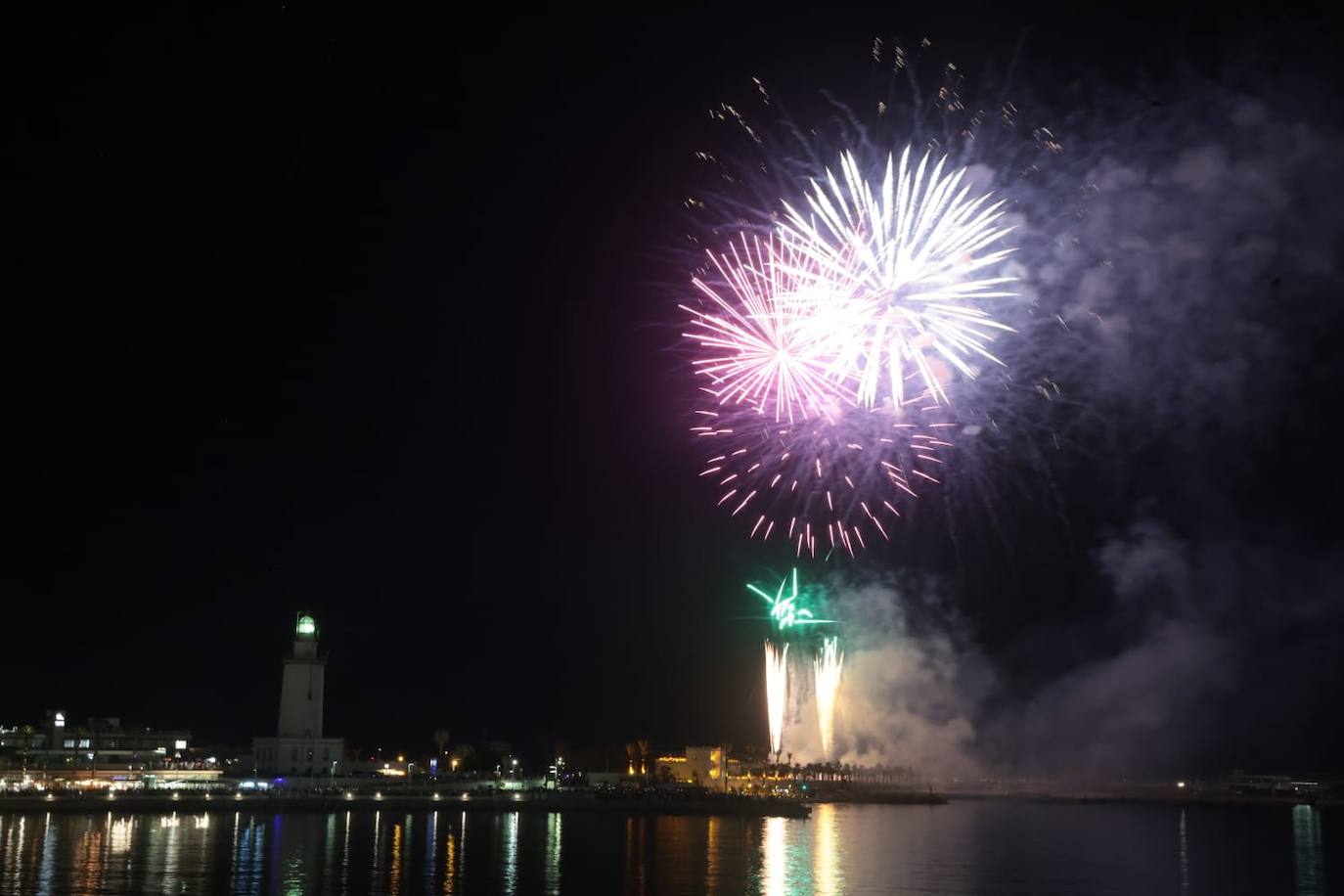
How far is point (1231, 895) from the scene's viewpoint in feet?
129

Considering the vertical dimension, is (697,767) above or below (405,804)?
above

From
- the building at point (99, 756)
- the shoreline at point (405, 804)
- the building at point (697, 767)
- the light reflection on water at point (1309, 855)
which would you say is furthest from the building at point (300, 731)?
the light reflection on water at point (1309, 855)

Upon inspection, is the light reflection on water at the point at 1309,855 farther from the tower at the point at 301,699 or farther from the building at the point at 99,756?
the building at the point at 99,756

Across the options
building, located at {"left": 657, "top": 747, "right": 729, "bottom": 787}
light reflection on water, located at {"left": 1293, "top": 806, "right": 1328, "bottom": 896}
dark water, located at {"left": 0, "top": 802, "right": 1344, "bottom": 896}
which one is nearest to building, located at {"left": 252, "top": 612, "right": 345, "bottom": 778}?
dark water, located at {"left": 0, "top": 802, "right": 1344, "bottom": 896}

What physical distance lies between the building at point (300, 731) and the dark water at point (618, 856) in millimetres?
10829

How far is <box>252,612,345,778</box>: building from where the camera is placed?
231ft

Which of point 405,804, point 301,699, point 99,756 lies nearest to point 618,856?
point 405,804

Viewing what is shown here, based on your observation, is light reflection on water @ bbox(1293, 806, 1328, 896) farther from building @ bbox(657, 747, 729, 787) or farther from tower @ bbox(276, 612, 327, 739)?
tower @ bbox(276, 612, 327, 739)

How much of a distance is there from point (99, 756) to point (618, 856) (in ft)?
180

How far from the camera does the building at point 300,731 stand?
7044 centimetres

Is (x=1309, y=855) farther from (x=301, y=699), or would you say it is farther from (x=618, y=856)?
(x=301, y=699)

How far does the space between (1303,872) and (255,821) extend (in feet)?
141

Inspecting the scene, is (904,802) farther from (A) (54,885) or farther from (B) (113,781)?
(A) (54,885)

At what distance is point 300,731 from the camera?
7119cm
